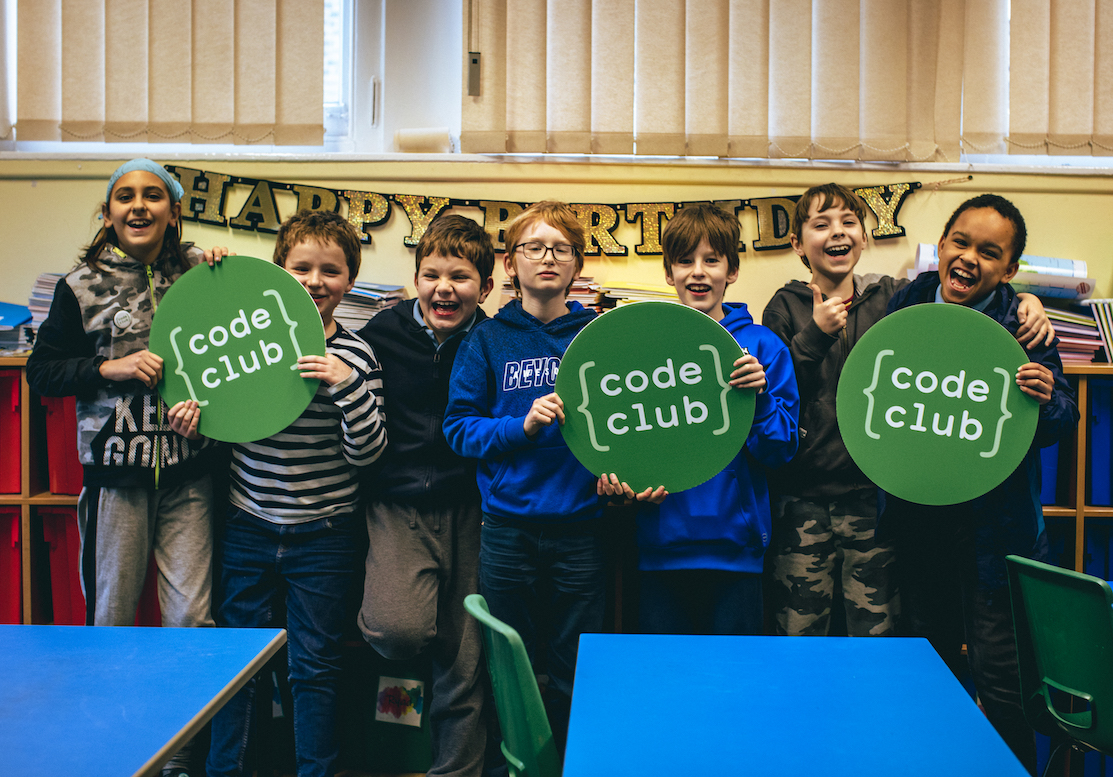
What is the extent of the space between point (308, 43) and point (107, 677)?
7.60 feet

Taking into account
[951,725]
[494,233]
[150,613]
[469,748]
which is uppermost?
[494,233]

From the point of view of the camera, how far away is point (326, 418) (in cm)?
178

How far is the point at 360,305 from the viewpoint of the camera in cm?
235

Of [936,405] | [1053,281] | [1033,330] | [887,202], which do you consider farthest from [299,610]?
[1053,281]

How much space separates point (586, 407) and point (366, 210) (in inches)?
56.5

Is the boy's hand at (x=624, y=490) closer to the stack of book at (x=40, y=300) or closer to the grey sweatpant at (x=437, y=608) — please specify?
the grey sweatpant at (x=437, y=608)

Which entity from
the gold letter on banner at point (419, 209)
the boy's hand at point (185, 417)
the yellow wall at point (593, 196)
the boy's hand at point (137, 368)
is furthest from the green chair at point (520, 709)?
the gold letter on banner at point (419, 209)

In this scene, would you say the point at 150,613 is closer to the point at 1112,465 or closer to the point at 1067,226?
the point at 1112,465

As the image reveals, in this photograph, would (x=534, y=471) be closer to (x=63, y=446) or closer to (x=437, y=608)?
(x=437, y=608)

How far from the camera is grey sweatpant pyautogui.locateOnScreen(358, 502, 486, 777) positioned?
175 centimetres

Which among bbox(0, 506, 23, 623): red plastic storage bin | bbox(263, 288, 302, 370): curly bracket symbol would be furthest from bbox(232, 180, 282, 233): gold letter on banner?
bbox(0, 506, 23, 623): red plastic storage bin

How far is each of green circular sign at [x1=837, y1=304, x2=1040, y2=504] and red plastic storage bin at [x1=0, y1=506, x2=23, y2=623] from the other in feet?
7.56

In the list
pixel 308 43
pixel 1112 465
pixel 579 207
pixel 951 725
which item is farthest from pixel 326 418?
pixel 1112 465

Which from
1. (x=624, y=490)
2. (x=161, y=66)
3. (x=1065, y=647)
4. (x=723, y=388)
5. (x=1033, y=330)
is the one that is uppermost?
(x=161, y=66)
